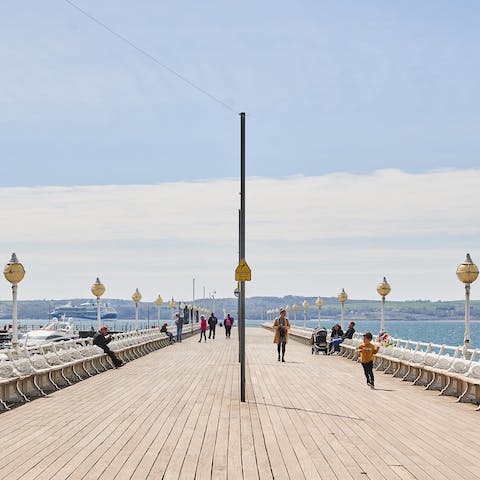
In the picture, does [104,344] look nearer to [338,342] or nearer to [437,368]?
[437,368]

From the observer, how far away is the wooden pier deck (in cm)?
1066

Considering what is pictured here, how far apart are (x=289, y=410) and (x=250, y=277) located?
3179mm

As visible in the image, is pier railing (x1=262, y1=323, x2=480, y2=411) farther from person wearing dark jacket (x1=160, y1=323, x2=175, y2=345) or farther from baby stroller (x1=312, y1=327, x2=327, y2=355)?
person wearing dark jacket (x1=160, y1=323, x2=175, y2=345)

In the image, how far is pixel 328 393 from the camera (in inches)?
810

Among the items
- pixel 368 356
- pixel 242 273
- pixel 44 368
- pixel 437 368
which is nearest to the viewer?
pixel 242 273

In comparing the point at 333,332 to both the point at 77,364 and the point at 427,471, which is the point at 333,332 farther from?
the point at 427,471

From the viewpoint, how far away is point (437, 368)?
21.8 meters

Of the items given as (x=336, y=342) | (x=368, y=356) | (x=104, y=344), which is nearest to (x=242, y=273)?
(x=368, y=356)

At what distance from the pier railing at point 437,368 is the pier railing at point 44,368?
9.30m

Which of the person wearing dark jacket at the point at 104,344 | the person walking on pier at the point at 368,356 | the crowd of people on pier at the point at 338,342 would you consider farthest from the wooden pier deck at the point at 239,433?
the person wearing dark jacket at the point at 104,344

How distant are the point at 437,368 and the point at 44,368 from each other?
973 cm

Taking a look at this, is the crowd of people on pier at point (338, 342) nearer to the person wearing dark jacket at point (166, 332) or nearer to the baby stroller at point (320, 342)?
the baby stroller at point (320, 342)

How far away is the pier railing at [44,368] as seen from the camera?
18.4 m

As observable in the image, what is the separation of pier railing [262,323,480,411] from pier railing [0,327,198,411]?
30.5 ft
